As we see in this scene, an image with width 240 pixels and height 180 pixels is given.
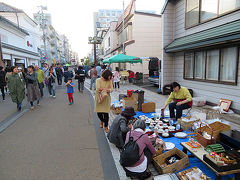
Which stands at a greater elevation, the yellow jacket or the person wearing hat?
the yellow jacket

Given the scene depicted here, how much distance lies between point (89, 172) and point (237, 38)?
5.85 metres

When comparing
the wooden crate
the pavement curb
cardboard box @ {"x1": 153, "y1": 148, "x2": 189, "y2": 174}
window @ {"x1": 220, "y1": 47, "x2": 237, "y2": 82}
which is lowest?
the pavement curb

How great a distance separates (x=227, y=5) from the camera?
246 inches

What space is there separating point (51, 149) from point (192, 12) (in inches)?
344

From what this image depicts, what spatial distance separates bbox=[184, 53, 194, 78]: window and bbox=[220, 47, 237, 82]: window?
1.97m

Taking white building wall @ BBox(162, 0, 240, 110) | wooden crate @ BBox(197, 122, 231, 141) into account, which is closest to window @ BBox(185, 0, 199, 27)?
white building wall @ BBox(162, 0, 240, 110)

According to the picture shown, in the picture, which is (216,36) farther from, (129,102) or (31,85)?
(31,85)

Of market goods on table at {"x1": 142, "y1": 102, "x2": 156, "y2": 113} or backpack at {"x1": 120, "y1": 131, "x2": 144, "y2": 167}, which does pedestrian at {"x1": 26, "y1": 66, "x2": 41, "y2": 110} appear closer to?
market goods on table at {"x1": 142, "y1": 102, "x2": 156, "y2": 113}

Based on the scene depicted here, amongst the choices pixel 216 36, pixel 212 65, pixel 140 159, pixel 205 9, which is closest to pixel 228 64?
pixel 212 65

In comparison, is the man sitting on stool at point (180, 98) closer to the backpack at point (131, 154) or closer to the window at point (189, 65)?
the backpack at point (131, 154)

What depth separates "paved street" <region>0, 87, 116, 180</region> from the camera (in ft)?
10.2

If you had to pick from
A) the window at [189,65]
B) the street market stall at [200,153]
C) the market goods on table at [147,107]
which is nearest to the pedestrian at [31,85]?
the market goods on table at [147,107]

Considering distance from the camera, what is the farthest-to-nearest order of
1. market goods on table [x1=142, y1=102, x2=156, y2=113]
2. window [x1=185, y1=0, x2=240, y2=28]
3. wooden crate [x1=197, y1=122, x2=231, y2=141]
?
1. market goods on table [x1=142, y1=102, x2=156, y2=113]
2. window [x1=185, y1=0, x2=240, y2=28]
3. wooden crate [x1=197, y1=122, x2=231, y2=141]

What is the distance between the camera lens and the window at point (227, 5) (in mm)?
5852
